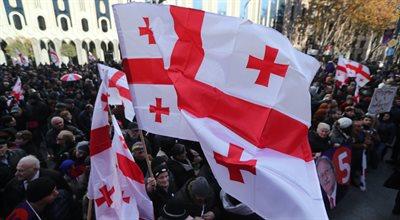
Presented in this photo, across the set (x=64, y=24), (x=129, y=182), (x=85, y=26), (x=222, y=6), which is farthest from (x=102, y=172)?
(x=222, y=6)

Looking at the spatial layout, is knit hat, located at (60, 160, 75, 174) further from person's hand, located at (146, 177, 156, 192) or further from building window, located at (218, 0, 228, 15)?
building window, located at (218, 0, 228, 15)

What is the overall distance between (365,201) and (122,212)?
4532mm

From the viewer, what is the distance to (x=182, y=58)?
255cm

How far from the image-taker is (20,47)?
35719 mm

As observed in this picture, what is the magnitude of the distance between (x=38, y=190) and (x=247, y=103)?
6.33 ft

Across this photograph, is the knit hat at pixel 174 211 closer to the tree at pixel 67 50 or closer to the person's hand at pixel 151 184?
the person's hand at pixel 151 184

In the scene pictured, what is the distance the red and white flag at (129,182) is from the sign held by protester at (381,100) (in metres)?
4.71

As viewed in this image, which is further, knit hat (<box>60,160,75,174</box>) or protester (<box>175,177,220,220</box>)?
knit hat (<box>60,160,75,174</box>)

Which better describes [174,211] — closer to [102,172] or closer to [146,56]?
[102,172]

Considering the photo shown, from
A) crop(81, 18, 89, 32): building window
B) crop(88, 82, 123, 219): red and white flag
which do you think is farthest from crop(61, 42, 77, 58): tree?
crop(88, 82, 123, 219): red and white flag

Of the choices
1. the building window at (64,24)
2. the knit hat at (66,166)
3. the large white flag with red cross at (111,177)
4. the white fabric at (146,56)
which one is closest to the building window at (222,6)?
the building window at (64,24)

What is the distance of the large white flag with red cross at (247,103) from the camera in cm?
189

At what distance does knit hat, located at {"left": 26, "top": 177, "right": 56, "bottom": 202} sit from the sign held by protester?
5.48 meters

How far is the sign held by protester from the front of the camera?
5415mm
